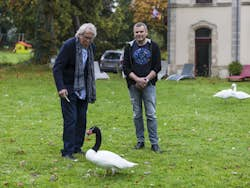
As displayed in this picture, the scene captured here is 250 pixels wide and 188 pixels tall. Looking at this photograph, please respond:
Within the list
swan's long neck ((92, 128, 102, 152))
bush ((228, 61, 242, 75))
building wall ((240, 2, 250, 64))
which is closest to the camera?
swan's long neck ((92, 128, 102, 152))

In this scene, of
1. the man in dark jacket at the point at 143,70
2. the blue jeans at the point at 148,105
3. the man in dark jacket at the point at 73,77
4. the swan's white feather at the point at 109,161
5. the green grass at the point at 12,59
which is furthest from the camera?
the green grass at the point at 12,59

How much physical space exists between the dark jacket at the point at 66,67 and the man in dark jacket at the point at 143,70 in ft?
3.21

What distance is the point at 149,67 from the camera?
28.7 ft

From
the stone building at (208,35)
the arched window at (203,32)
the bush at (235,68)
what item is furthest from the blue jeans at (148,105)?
the arched window at (203,32)

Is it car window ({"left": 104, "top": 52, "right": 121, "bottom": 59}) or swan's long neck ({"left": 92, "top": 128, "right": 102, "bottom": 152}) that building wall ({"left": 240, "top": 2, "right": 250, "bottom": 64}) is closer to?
car window ({"left": 104, "top": 52, "right": 121, "bottom": 59})

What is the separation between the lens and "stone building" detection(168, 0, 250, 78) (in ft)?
102

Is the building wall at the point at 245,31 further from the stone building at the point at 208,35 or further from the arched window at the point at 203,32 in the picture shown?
the arched window at the point at 203,32

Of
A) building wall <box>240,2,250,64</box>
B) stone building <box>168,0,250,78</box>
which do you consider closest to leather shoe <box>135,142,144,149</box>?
stone building <box>168,0,250,78</box>

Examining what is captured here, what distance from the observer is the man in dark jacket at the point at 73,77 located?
811 centimetres

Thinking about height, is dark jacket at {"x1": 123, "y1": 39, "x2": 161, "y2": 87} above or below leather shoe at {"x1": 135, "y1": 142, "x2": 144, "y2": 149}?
above

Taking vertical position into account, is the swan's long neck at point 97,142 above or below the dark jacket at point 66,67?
below

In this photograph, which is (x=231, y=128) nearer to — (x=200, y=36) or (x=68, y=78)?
(x=68, y=78)

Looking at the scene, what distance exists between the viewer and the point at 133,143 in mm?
9688

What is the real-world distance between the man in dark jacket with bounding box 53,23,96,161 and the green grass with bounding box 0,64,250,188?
0.48 meters
